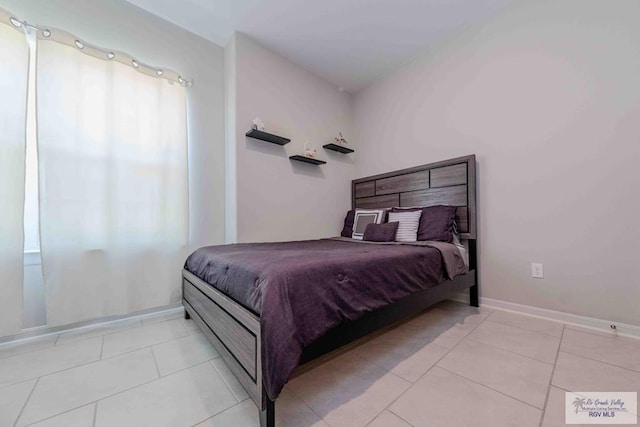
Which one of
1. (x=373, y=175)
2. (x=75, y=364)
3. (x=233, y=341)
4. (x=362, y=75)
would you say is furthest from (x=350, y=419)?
(x=362, y=75)

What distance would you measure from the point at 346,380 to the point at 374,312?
1.20 ft

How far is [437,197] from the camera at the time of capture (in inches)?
104

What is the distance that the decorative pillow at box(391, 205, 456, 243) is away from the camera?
233 centimetres

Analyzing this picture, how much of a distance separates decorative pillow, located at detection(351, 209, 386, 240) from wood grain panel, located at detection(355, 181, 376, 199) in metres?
0.41

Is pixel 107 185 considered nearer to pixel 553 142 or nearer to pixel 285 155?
pixel 285 155

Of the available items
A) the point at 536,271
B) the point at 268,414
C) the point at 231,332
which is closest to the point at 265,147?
the point at 231,332

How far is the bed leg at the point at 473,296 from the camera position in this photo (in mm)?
2377

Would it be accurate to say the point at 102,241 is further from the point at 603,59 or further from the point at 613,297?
the point at 603,59

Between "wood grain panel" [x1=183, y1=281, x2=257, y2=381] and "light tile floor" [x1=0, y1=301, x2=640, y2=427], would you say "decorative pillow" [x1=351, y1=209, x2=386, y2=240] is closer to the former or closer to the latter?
"light tile floor" [x1=0, y1=301, x2=640, y2=427]

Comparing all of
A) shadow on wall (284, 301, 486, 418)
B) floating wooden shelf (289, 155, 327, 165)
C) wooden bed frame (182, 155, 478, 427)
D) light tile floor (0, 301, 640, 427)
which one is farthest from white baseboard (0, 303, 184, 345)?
floating wooden shelf (289, 155, 327, 165)

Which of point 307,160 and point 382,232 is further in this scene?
point 307,160

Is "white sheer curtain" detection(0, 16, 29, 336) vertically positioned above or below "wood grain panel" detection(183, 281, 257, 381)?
above

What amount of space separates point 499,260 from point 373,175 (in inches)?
68.4

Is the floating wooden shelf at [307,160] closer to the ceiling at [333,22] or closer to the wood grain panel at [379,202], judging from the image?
the wood grain panel at [379,202]
